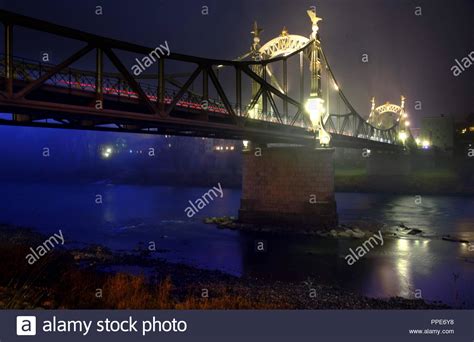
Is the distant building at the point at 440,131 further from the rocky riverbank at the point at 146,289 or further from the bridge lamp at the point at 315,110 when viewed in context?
the rocky riverbank at the point at 146,289

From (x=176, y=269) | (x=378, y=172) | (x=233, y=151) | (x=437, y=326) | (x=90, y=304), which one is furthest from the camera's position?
(x=233, y=151)

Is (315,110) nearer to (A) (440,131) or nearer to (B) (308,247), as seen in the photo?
(B) (308,247)

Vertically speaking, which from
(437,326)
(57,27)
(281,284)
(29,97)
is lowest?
(281,284)

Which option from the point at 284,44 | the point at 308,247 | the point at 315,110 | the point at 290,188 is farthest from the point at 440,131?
the point at 308,247

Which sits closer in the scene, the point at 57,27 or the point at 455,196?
the point at 57,27

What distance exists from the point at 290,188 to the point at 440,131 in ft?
325

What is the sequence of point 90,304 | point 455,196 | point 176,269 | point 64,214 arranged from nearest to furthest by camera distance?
point 90,304 < point 176,269 < point 64,214 < point 455,196

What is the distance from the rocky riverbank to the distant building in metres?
111

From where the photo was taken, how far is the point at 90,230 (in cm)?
3741

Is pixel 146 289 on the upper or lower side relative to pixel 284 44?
lower

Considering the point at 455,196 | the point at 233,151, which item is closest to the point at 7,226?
the point at 455,196

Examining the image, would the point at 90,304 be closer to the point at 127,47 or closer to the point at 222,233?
the point at 127,47

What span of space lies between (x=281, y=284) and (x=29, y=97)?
48.7ft

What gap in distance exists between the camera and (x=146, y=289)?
16562mm
